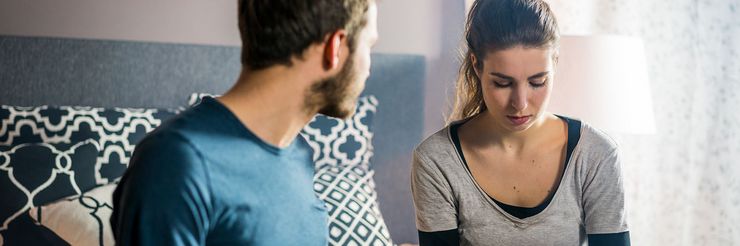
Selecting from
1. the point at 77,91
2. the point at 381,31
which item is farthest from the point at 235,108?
the point at 381,31

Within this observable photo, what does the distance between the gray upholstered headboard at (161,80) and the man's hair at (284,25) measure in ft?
4.64

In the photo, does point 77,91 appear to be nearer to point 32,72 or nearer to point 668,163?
point 32,72

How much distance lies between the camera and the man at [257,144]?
943mm

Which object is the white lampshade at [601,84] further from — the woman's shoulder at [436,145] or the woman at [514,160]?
the woman's shoulder at [436,145]

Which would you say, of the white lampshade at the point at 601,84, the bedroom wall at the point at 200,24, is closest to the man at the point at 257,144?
the white lampshade at the point at 601,84

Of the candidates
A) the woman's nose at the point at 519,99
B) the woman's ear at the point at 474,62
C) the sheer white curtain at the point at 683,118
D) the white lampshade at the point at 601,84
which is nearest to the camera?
the woman's nose at the point at 519,99

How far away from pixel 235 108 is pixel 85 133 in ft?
4.18

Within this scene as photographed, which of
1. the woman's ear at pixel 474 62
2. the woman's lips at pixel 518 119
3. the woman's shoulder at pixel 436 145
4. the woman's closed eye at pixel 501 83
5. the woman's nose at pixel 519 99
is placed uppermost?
the woman's ear at pixel 474 62

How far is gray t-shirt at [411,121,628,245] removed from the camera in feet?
5.47

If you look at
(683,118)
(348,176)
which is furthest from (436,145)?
(683,118)

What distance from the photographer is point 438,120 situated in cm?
288

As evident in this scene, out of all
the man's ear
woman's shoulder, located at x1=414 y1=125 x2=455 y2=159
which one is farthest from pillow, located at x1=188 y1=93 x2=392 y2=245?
the man's ear

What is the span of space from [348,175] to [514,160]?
64 cm

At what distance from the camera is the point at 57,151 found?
80.9 inches
